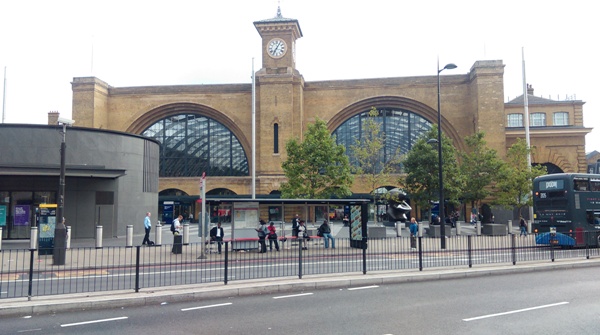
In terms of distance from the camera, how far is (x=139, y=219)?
27.5 m

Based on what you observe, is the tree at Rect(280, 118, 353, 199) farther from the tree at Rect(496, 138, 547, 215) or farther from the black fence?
the tree at Rect(496, 138, 547, 215)

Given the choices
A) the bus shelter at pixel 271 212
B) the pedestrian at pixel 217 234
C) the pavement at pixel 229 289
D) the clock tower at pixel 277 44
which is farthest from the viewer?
the clock tower at pixel 277 44

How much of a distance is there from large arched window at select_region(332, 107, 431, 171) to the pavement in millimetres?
32518

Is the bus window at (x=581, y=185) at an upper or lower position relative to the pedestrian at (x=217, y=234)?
upper

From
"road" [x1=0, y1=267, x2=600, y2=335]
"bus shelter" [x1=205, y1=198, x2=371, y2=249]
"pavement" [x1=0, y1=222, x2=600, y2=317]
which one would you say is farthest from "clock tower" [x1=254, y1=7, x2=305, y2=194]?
"road" [x1=0, y1=267, x2=600, y2=335]

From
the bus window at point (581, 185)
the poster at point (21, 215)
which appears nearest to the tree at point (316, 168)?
Answer: the bus window at point (581, 185)

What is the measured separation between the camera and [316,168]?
29.9 m

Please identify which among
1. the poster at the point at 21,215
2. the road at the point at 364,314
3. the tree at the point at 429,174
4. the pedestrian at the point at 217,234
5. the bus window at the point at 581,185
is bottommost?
the road at the point at 364,314

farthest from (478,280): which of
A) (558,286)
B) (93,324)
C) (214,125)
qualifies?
(214,125)

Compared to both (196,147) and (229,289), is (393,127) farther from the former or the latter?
(229,289)

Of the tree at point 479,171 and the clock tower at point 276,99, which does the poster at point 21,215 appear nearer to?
the clock tower at point 276,99

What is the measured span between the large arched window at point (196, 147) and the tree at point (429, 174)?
2088 centimetres

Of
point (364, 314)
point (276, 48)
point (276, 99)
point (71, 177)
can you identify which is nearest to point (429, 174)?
point (276, 99)

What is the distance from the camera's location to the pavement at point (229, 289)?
8812 millimetres
